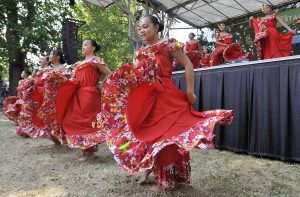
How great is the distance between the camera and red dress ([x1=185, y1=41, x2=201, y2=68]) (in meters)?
8.43

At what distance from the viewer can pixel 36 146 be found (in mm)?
5480

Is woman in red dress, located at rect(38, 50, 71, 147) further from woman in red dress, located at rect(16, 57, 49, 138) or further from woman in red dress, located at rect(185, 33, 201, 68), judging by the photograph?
woman in red dress, located at rect(185, 33, 201, 68)

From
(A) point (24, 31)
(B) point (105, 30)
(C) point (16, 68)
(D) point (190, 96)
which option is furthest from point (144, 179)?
(B) point (105, 30)

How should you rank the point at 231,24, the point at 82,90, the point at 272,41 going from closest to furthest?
the point at 82,90 < the point at 272,41 < the point at 231,24

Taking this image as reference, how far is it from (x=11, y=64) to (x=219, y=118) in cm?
1503

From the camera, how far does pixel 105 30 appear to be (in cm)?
2302

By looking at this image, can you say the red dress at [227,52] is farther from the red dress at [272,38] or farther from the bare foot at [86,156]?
the bare foot at [86,156]

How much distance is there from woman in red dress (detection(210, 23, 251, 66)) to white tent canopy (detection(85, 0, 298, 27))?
2935 mm

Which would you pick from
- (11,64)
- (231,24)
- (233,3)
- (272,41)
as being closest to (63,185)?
(272,41)

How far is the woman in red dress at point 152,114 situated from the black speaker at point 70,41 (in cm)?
667

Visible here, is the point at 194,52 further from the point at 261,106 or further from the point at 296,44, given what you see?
the point at 261,106

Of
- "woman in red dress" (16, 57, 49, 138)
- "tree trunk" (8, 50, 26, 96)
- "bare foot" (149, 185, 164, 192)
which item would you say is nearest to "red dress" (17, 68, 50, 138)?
"woman in red dress" (16, 57, 49, 138)

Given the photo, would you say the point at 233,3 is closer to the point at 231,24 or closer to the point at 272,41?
the point at 231,24

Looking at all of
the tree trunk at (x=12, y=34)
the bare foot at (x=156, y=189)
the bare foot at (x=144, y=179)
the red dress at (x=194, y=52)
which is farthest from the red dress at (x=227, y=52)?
the tree trunk at (x=12, y=34)
